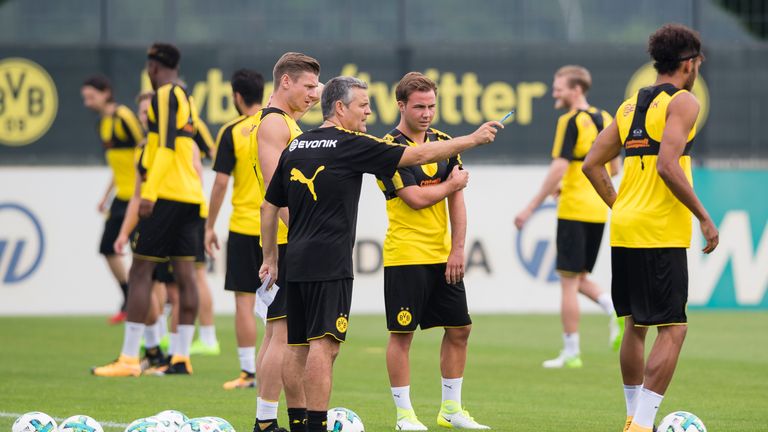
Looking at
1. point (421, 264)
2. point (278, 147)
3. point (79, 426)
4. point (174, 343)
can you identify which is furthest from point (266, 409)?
point (174, 343)

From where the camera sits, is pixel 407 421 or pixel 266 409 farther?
pixel 407 421

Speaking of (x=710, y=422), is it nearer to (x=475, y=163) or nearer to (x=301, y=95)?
(x=301, y=95)

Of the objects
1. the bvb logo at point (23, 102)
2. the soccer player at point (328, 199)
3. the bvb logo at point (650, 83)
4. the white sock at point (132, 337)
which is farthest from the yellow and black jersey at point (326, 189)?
the bvb logo at point (650, 83)

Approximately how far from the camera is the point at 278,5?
18328mm

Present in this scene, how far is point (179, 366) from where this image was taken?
463 inches

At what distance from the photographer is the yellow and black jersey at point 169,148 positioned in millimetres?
11328

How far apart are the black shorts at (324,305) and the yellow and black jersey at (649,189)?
163cm

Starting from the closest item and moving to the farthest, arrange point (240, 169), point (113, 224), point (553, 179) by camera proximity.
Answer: point (240, 169) < point (553, 179) < point (113, 224)

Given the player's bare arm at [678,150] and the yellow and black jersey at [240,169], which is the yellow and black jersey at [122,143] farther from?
the player's bare arm at [678,150]

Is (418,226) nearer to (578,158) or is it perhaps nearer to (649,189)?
(649,189)

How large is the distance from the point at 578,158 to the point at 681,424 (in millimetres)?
5573

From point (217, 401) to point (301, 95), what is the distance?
267 centimetres

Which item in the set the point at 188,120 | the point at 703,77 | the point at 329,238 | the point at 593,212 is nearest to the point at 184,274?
the point at 188,120

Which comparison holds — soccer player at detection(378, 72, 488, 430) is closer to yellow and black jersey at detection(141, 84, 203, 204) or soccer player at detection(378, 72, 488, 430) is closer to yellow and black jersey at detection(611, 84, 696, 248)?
yellow and black jersey at detection(611, 84, 696, 248)
